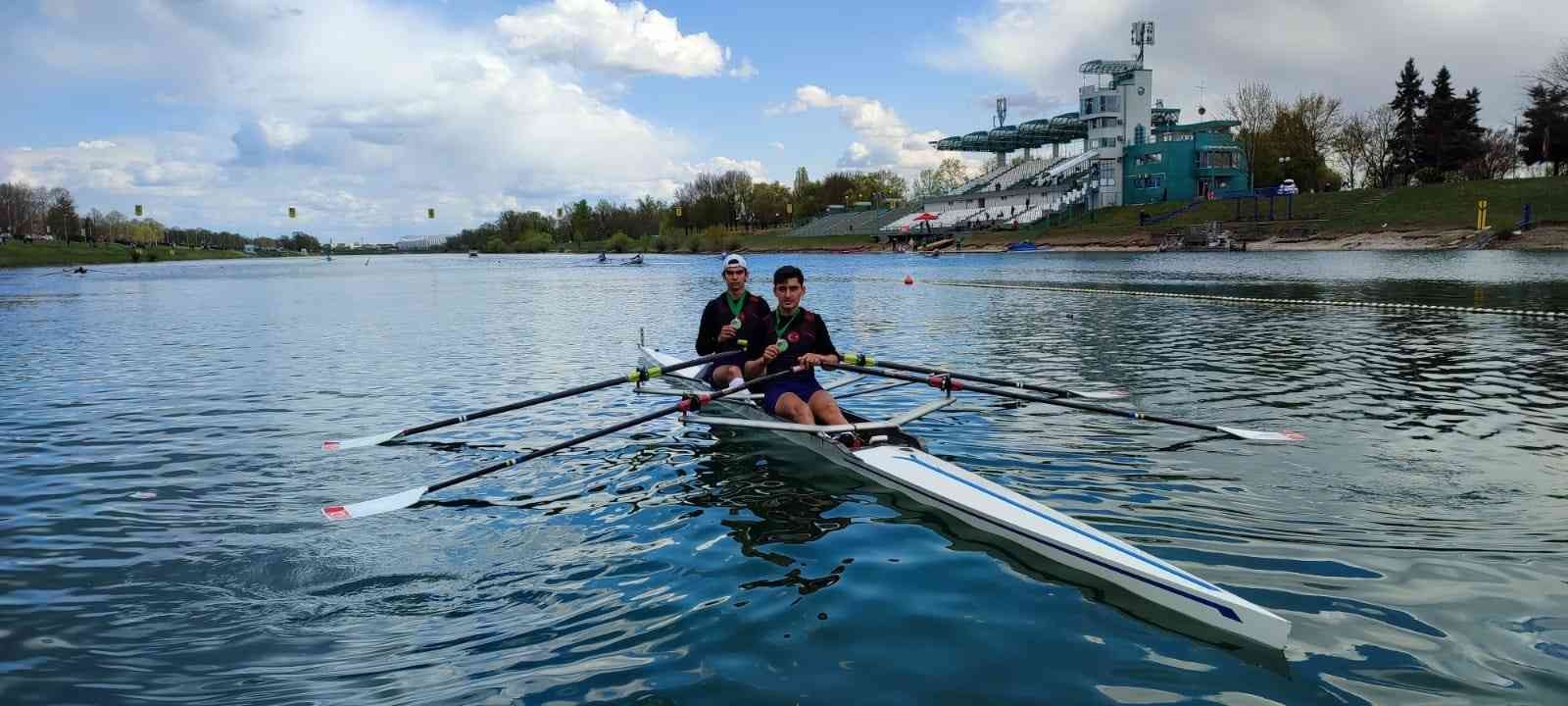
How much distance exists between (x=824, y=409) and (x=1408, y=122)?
98480 mm

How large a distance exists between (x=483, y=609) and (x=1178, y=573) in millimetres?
4675

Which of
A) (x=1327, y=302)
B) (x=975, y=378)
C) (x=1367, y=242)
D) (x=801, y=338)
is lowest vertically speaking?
(x=975, y=378)

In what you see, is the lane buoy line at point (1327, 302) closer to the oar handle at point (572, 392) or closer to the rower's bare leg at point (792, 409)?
the rower's bare leg at point (792, 409)

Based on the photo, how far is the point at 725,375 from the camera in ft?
39.0

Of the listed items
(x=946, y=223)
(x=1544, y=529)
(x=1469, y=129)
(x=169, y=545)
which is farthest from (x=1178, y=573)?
(x=946, y=223)

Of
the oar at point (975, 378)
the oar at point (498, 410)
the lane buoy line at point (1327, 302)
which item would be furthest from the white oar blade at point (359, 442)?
the lane buoy line at point (1327, 302)

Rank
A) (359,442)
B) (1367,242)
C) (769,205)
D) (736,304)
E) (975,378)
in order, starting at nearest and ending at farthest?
(975,378)
(359,442)
(736,304)
(1367,242)
(769,205)

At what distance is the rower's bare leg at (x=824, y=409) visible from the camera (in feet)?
31.4

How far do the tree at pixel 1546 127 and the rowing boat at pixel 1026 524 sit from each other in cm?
8910

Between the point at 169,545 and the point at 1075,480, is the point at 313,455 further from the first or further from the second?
the point at 1075,480

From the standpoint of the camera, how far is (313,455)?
11.3m

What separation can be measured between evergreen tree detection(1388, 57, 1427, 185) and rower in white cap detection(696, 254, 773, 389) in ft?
307

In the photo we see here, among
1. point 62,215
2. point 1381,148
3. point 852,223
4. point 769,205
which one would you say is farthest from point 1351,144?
point 62,215

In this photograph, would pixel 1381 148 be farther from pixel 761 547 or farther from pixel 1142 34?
pixel 761 547
